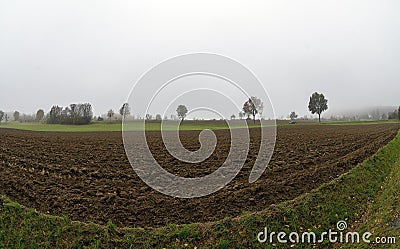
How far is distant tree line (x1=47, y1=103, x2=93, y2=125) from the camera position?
55.7 meters

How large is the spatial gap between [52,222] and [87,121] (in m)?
59.3

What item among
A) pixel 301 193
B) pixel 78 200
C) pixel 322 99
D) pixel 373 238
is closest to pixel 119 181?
pixel 78 200

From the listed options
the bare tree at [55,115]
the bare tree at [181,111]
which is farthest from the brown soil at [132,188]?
the bare tree at [55,115]

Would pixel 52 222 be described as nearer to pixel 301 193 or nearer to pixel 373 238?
pixel 301 193

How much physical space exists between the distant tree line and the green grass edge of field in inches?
1964

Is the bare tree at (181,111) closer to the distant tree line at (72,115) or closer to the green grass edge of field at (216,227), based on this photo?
the green grass edge of field at (216,227)

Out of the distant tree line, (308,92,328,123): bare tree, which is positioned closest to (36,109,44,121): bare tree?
the distant tree line

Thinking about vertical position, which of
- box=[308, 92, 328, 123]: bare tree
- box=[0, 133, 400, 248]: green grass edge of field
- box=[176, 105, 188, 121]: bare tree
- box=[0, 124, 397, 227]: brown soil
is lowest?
box=[0, 133, 400, 248]: green grass edge of field

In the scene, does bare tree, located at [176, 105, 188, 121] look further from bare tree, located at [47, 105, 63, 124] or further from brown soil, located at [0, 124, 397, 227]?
bare tree, located at [47, 105, 63, 124]

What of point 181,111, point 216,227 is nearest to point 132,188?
point 181,111

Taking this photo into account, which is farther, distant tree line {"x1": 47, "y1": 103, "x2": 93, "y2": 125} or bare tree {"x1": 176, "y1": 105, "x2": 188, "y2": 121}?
distant tree line {"x1": 47, "y1": 103, "x2": 93, "y2": 125}

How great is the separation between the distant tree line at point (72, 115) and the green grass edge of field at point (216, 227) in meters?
49.9

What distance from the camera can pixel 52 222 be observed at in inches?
364

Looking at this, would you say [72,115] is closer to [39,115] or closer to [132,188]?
[39,115]
